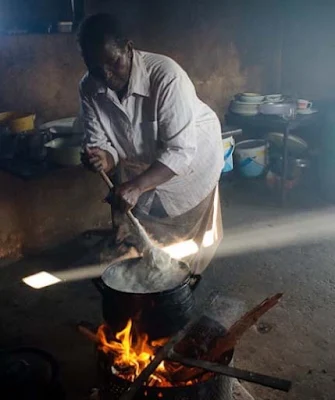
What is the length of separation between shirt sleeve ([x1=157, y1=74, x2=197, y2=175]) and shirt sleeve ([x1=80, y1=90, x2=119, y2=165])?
475mm

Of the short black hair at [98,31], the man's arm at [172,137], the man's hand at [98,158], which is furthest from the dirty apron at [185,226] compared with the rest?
the short black hair at [98,31]

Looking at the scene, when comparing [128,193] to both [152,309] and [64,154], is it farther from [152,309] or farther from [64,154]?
[64,154]

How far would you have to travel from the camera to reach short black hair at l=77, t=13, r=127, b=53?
2.85 metres

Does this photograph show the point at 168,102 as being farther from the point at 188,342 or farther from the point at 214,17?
the point at 214,17

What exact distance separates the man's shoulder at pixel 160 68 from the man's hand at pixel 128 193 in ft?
2.22

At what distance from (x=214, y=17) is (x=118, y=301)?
4.92m

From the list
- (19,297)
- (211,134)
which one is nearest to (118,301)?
(211,134)

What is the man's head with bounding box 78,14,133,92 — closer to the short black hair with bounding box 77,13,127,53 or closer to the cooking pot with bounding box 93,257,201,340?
the short black hair with bounding box 77,13,127,53

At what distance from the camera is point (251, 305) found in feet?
14.1

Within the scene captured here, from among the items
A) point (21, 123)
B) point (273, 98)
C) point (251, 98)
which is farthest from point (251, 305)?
point (273, 98)

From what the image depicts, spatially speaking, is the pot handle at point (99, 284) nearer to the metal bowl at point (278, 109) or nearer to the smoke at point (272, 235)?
the smoke at point (272, 235)

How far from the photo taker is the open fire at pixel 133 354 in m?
2.53

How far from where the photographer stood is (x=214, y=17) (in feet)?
21.6

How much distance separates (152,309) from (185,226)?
4.35ft
